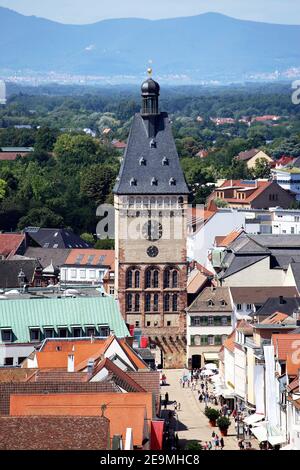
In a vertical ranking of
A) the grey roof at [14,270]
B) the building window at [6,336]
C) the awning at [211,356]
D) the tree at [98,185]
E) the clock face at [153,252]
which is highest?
the tree at [98,185]

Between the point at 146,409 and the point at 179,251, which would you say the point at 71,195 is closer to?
the point at 179,251

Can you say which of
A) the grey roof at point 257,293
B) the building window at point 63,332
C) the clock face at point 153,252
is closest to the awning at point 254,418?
the building window at point 63,332

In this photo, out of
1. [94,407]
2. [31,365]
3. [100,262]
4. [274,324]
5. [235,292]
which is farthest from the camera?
[100,262]

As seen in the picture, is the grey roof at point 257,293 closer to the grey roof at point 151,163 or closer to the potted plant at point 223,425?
the grey roof at point 151,163

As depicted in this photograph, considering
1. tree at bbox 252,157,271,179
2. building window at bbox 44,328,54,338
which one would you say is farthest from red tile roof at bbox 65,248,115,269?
tree at bbox 252,157,271,179

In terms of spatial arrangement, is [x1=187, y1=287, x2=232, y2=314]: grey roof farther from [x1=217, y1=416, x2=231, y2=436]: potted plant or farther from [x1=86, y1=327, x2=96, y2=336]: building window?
[x1=217, y1=416, x2=231, y2=436]: potted plant

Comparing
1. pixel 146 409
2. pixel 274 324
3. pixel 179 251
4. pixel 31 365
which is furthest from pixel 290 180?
pixel 146 409

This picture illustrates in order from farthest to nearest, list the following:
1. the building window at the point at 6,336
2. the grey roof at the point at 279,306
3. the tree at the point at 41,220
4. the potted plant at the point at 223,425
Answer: the tree at the point at 41,220
the grey roof at the point at 279,306
the building window at the point at 6,336
the potted plant at the point at 223,425
